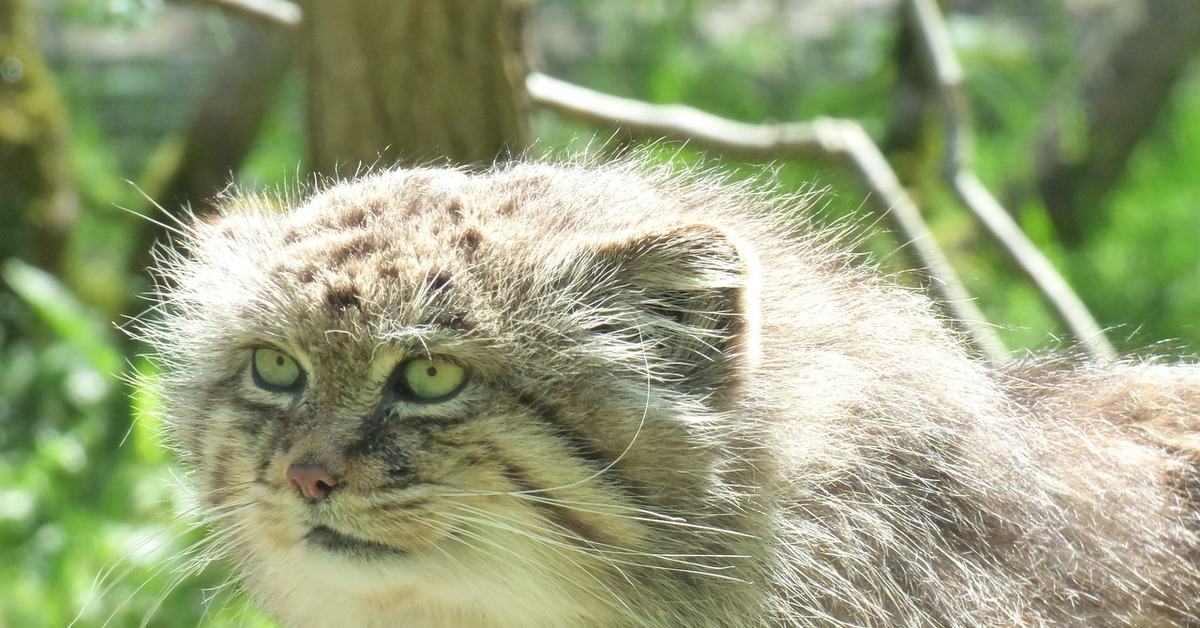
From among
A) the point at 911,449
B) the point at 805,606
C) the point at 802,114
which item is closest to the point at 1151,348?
the point at 911,449

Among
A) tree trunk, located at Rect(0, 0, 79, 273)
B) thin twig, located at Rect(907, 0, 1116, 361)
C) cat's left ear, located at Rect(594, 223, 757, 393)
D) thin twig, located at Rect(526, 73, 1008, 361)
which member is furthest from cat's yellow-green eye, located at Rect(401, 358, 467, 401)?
tree trunk, located at Rect(0, 0, 79, 273)

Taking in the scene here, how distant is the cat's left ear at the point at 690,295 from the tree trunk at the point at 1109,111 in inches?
280

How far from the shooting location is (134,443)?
640 cm

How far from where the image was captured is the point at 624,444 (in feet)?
9.83

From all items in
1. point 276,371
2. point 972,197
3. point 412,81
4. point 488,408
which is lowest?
point 488,408

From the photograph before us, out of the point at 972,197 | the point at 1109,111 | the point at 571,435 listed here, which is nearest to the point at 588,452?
the point at 571,435

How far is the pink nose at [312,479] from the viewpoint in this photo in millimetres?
2840

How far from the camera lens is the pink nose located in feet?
9.32

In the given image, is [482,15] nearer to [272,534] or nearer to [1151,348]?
[272,534]

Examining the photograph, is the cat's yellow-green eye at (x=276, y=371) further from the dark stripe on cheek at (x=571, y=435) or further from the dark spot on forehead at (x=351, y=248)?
the dark stripe on cheek at (x=571, y=435)

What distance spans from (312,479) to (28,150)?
18.1ft

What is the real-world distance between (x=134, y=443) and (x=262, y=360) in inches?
140

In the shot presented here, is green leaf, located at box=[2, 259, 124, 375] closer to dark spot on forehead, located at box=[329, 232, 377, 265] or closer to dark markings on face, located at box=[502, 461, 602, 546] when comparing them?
dark spot on forehead, located at box=[329, 232, 377, 265]

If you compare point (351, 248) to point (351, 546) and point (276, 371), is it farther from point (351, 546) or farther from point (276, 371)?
point (351, 546)
